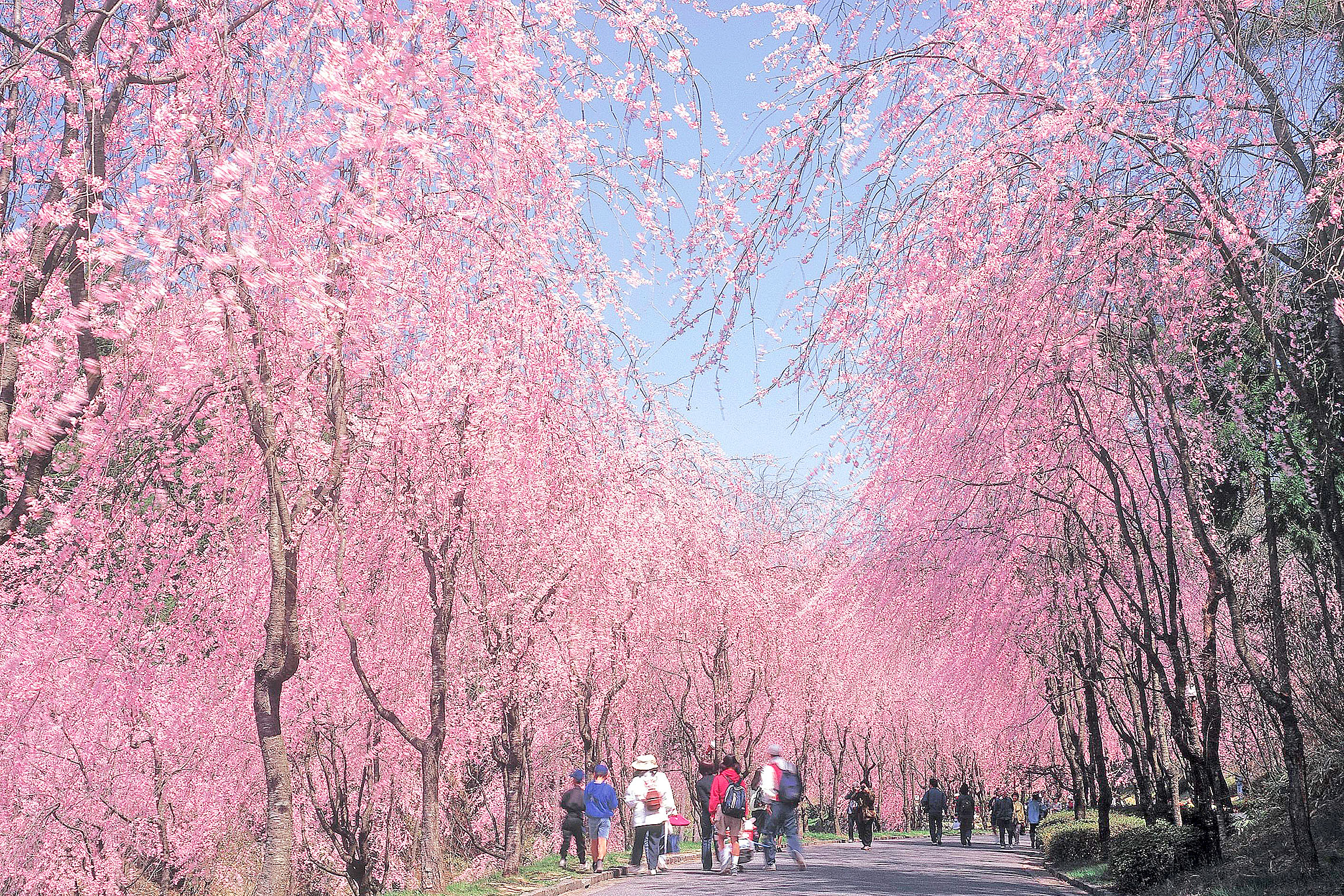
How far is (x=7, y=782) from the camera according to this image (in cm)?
1805

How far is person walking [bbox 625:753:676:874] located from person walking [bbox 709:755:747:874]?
0.85m

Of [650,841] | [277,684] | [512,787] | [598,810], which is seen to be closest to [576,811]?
[512,787]

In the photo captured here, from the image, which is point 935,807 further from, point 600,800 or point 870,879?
point 600,800

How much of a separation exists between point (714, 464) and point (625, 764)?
1003 cm

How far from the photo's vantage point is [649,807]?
63.7 ft

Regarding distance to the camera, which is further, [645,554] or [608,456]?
[645,554]

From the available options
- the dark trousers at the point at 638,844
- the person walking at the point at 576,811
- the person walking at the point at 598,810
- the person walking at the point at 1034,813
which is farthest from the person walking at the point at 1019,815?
the person walking at the point at 598,810

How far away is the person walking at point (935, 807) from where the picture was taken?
36938mm

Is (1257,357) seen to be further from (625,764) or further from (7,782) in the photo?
(625,764)

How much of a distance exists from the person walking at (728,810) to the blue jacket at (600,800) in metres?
1.79

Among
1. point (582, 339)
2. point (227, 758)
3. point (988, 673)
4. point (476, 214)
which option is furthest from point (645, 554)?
point (476, 214)

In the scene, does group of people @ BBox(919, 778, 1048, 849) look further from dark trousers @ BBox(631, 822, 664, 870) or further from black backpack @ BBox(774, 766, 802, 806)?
black backpack @ BBox(774, 766, 802, 806)

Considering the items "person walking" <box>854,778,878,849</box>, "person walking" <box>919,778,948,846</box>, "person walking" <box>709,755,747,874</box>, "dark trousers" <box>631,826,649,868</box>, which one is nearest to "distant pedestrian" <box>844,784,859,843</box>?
"person walking" <box>919,778,948,846</box>

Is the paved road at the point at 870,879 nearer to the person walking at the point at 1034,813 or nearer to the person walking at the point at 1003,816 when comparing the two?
the person walking at the point at 1003,816
